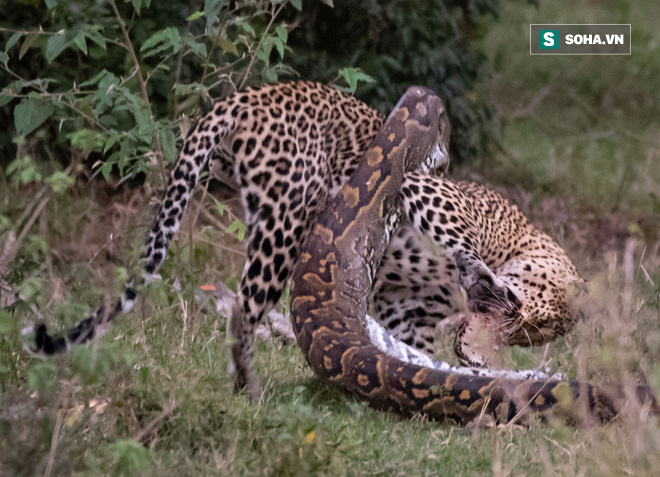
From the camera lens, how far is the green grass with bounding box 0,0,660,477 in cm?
344

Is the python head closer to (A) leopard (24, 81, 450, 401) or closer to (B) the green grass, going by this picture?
(A) leopard (24, 81, 450, 401)

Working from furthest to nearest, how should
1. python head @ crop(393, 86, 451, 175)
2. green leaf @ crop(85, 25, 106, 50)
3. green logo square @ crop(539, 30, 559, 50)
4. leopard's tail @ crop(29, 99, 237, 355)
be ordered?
green logo square @ crop(539, 30, 559, 50)
python head @ crop(393, 86, 451, 175)
leopard's tail @ crop(29, 99, 237, 355)
green leaf @ crop(85, 25, 106, 50)

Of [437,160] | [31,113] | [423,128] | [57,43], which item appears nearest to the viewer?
[57,43]

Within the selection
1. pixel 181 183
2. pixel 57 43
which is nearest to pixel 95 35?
pixel 57 43

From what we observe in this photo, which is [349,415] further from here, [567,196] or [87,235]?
[567,196]

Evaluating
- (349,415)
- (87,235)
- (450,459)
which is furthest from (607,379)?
(87,235)

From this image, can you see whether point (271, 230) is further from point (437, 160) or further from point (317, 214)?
point (437, 160)

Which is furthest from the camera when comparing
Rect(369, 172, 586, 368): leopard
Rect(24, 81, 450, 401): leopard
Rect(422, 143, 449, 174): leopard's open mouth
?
Rect(422, 143, 449, 174): leopard's open mouth

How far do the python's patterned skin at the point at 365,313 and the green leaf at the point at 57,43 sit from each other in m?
1.74

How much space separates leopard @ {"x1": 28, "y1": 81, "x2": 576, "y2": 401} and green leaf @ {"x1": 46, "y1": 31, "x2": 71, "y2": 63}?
34.2 inches

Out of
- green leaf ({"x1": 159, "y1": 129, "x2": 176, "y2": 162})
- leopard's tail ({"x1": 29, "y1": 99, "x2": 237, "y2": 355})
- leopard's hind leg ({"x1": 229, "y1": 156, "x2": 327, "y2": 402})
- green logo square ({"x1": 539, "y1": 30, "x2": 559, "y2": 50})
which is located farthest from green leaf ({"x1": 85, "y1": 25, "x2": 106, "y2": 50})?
green logo square ({"x1": 539, "y1": 30, "x2": 559, "y2": 50})

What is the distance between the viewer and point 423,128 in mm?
6004

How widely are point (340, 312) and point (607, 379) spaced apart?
1471mm

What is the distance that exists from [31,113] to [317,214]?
5.66 feet
